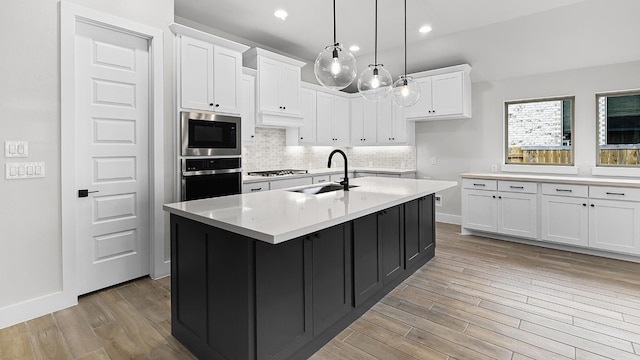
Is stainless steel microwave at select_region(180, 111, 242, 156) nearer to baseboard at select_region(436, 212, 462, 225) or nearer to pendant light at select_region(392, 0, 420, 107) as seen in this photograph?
pendant light at select_region(392, 0, 420, 107)

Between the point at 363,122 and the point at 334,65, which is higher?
the point at 363,122

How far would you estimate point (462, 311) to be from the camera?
8.44 ft

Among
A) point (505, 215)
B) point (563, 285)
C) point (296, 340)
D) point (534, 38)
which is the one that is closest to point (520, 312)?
point (563, 285)

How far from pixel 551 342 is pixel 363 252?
1.35 m

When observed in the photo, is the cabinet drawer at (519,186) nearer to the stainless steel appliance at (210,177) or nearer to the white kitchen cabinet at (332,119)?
the white kitchen cabinet at (332,119)

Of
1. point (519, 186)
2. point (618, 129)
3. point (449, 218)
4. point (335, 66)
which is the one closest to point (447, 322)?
point (335, 66)

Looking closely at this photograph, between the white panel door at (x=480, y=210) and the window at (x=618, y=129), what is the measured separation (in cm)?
145

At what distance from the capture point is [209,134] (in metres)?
3.53

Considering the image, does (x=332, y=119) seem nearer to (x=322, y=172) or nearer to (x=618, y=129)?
(x=322, y=172)

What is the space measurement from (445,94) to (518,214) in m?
2.09

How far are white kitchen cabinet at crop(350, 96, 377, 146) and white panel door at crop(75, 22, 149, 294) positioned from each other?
3.98 m

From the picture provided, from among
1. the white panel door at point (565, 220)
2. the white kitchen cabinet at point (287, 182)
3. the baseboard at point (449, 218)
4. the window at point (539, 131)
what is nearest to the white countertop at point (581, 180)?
the white panel door at point (565, 220)

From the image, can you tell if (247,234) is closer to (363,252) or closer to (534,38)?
(363,252)

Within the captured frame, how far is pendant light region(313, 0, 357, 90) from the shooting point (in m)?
2.34
